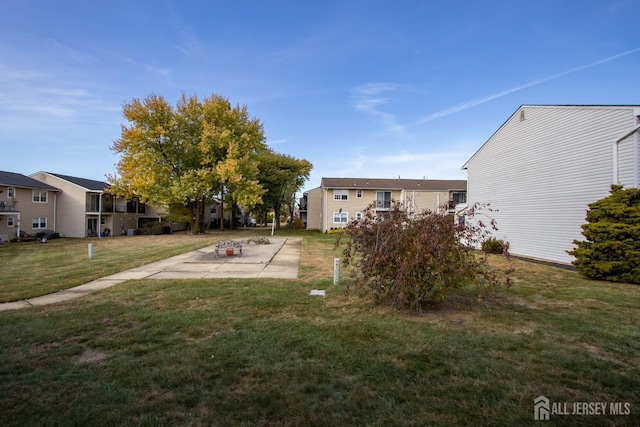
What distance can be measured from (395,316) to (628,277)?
841 centimetres

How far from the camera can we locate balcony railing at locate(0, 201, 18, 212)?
25.6m

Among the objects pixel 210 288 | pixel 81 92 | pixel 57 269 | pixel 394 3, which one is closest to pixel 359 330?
pixel 210 288

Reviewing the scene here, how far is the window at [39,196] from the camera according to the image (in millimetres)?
28992

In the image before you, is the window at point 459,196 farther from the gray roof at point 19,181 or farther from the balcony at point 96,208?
the gray roof at point 19,181

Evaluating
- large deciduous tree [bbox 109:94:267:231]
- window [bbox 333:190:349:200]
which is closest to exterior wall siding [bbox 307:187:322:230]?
window [bbox 333:190:349:200]

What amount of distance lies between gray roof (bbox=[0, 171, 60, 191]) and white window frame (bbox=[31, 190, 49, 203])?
0.58 meters

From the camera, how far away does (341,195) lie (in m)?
37.6

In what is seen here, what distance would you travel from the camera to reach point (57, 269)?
1162 centimetres

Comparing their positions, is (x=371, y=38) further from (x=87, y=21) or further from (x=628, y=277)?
(x=628, y=277)

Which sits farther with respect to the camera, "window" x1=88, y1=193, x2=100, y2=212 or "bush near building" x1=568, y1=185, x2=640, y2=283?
"window" x1=88, y1=193, x2=100, y2=212

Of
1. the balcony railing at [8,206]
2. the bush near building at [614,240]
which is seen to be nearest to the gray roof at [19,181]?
the balcony railing at [8,206]

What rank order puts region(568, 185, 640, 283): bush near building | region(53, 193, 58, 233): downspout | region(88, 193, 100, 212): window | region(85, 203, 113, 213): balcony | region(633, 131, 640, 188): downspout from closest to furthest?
region(568, 185, 640, 283): bush near building < region(633, 131, 640, 188): downspout < region(53, 193, 58, 233): downspout < region(85, 203, 113, 213): balcony < region(88, 193, 100, 212): window

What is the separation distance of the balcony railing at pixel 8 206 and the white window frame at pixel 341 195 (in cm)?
2913

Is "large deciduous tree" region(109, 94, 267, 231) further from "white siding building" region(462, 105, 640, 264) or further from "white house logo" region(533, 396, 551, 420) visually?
"white house logo" region(533, 396, 551, 420)
